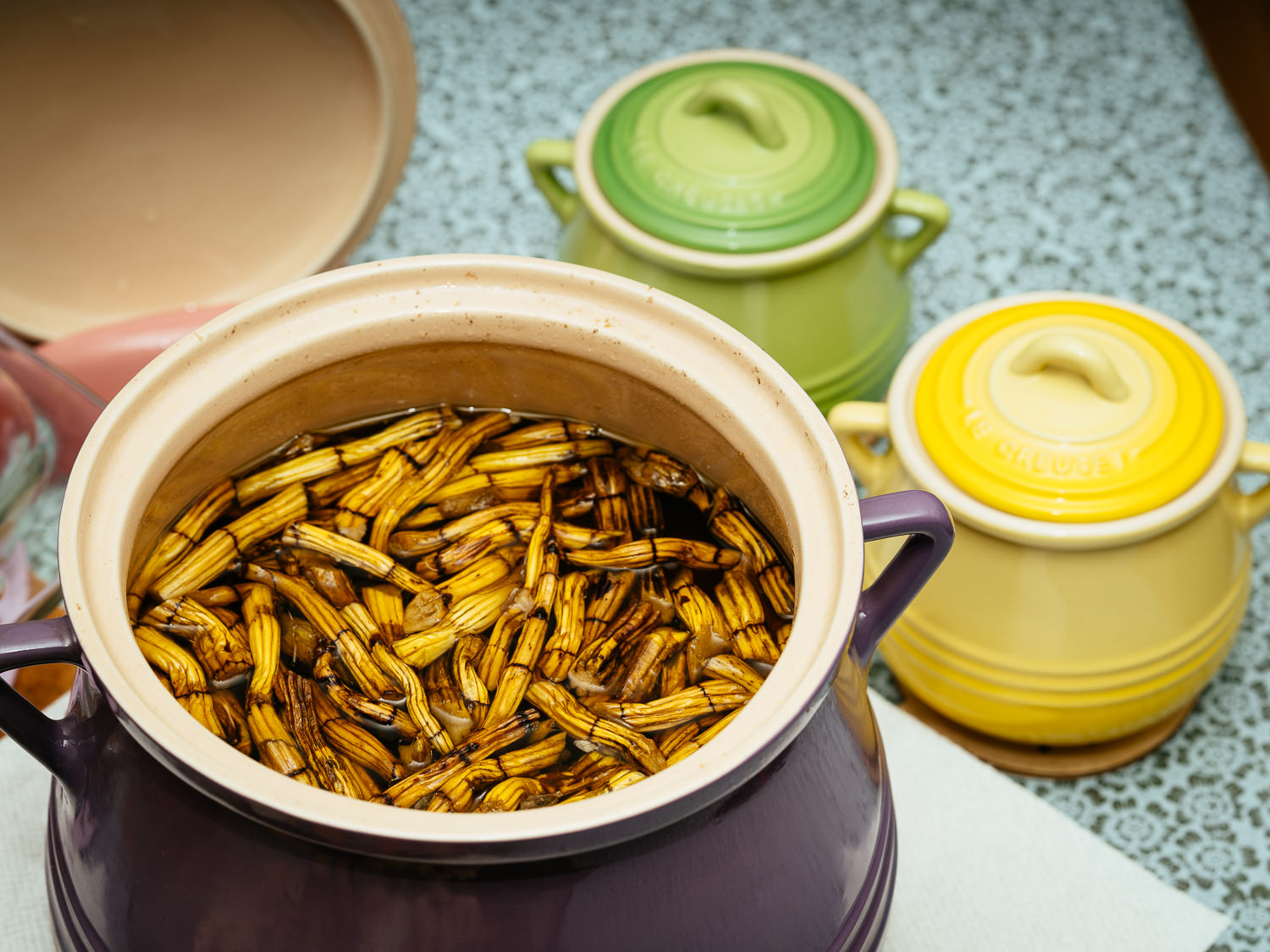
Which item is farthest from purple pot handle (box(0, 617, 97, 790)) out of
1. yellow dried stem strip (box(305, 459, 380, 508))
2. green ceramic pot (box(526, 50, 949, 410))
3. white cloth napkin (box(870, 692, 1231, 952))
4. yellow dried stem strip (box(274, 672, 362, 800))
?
green ceramic pot (box(526, 50, 949, 410))

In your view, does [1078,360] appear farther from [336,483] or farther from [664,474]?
[336,483]

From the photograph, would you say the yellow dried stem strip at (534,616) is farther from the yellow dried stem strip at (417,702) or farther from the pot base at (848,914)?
→ the pot base at (848,914)

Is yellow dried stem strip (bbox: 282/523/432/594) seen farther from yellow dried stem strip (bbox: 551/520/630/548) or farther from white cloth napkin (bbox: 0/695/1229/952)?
white cloth napkin (bbox: 0/695/1229/952)

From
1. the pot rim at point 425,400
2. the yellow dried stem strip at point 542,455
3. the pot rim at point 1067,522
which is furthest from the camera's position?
the pot rim at point 1067,522

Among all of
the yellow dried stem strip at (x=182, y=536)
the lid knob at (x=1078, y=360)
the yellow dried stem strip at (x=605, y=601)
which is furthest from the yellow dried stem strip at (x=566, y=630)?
the lid knob at (x=1078, y=360)

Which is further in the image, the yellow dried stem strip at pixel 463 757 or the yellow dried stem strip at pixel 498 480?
the yellow dried stem strip at pixel 498 480

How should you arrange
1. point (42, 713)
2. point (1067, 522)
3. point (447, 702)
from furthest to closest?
point (1067, 522) < point (447, 702) < point (42, 713)

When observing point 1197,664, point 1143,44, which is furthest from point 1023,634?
point 1143,44

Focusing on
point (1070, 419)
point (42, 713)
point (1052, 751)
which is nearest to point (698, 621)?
point (42, 713)
